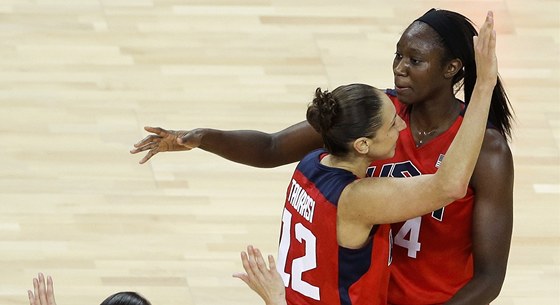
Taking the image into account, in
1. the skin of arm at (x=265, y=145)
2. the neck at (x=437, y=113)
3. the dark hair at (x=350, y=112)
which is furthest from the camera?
the skin of arm at (x=265, y=145)

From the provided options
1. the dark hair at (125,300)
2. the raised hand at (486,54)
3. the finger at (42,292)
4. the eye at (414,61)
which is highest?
the raised hand at (486,54)

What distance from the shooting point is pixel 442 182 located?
113 inches

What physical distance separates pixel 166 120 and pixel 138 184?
477mm

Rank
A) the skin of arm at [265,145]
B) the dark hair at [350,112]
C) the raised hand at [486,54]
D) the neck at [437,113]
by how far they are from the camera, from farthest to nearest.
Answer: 1. the skin of arm at [265,145]
2. the neck at [437,113]
3. the dark hair at [350,112]
4. the raised hand at [486,54]

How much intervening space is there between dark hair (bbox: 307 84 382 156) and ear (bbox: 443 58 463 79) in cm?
26

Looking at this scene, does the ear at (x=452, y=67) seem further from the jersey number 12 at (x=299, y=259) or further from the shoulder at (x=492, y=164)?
the jersey number 12 at (x=299, y=259)

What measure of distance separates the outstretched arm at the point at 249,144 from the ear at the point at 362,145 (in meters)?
0.56

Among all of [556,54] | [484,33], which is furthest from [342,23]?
[484,33]

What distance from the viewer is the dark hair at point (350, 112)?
299cm

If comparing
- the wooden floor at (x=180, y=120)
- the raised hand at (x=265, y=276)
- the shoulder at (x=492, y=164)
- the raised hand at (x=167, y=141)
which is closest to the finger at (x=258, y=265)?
the raised hand at (x=265, y=276)

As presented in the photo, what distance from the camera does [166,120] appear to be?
5797 mm

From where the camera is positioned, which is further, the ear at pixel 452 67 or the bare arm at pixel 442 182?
the ear at pixel 452 67

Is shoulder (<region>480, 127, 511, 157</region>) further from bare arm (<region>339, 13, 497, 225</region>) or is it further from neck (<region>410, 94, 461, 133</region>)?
bare arm (<region>339, 13, 497, 225</region>)

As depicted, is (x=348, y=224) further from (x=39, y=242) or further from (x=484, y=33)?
(x=39, y=242)
